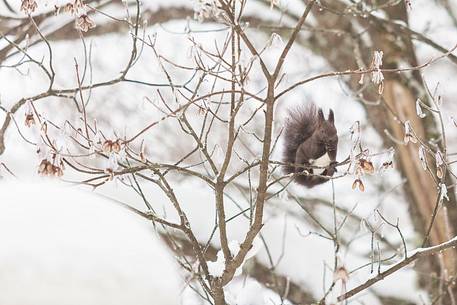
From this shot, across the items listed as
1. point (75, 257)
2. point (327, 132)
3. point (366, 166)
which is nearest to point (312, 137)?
point (327, 132)

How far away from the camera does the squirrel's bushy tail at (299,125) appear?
2.62 metres

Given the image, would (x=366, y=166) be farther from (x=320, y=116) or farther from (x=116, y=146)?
(x=320, y=116)

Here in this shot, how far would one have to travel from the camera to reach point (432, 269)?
4102mm

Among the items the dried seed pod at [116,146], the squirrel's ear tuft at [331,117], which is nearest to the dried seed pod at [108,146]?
the dried seed pod at [116,146]

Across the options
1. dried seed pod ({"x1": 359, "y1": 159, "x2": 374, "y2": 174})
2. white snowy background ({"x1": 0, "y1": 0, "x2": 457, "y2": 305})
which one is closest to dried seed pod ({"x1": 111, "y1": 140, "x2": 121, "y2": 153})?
white snowy background ({"x1": 0, "y1": 0, "x2": 457, "y2": 305})

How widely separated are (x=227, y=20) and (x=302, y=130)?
3.04 feet

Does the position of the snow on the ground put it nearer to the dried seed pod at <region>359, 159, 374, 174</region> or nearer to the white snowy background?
the white snowy background

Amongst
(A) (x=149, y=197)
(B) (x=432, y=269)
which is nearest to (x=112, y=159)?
(A) (x=149, y=197)

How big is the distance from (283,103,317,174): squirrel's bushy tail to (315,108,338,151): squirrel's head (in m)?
0.03

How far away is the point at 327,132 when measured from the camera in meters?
2.61

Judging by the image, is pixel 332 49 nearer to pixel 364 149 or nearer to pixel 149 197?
pixel 149 197

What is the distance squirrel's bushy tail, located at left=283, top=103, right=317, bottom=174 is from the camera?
262cm

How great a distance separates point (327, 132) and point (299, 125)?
0.10 m

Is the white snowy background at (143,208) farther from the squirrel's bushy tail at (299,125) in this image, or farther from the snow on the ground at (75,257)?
the squirrel's bushy tail at (299,125)
